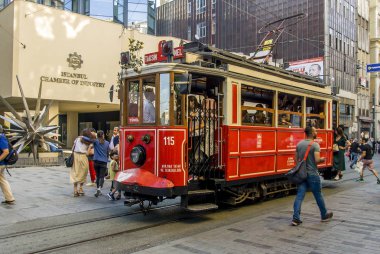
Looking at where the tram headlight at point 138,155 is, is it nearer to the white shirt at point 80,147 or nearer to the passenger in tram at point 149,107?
the passenger in tram at point 149,107

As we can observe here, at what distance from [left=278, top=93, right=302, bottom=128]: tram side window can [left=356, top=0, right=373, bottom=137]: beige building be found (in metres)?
41.1

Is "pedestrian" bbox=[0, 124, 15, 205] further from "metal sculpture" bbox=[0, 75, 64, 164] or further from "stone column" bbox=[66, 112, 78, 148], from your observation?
"stone column" bbox=[66, 112, 78, 148]

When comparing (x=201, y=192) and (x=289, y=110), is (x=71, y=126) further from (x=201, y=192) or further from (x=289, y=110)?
(x=201, y=192)

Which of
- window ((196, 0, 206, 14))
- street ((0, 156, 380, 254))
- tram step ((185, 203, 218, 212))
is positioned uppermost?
window ((196, 0, 206, 14))

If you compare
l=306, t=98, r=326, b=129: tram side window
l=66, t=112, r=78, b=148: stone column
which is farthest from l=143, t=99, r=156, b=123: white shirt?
l=66, t=112, r=78, b=148: stone column

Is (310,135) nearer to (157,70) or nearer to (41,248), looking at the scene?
(157,70)

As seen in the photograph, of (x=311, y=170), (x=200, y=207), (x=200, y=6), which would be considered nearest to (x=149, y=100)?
(x=200, y=207)

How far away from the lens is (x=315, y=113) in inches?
456

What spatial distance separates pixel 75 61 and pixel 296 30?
27294mm

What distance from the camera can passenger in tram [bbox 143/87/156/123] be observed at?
7605 millimetres

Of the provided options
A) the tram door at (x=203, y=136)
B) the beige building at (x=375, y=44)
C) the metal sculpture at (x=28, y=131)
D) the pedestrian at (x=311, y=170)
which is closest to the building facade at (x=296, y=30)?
the beige building at (x=375, y=44)

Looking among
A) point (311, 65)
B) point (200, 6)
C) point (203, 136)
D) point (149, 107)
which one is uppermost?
point (200, 6)

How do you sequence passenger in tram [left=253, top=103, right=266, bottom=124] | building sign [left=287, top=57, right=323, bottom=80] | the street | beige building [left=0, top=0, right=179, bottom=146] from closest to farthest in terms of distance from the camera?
the street
passenger in tram [left=253, top=103, right=266, bottom=124]
beige building [left=0, top=0, right=179, bottom=146]
building sign [left=287, top=57, right=323, bottom=80]

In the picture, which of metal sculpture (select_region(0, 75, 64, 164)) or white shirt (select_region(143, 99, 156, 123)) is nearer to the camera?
white shirt (select_region(143, 99, 156, 123))
